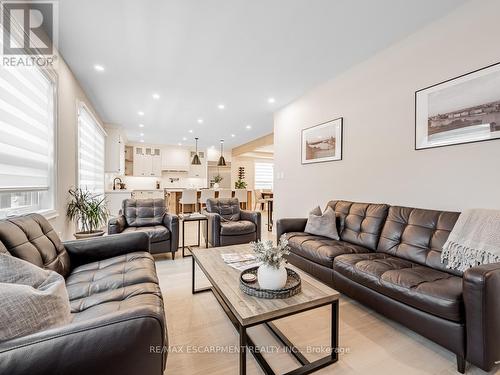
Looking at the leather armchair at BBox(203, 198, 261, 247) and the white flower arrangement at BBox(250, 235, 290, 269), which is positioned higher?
the white flower arrangement at BBox(250, 235, 290, 269)

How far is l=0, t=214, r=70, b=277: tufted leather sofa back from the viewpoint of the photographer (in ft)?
4.50

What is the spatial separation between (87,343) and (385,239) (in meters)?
2.47

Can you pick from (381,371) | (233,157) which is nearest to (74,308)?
(381,371)

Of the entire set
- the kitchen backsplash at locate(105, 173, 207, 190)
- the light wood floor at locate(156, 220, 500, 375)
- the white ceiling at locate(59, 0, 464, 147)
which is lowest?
the light wood floor at locate(156, 220, 500, 375)

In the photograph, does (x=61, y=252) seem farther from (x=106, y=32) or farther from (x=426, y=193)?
(x=426, y=193)

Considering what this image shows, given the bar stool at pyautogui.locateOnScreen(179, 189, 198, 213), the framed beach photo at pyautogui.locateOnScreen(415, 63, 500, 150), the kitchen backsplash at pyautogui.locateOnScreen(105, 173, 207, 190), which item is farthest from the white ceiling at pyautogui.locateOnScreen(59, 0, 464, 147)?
the kitchen backsplash at pyautogui.locateOnScreen(105, 173, 207, 190)

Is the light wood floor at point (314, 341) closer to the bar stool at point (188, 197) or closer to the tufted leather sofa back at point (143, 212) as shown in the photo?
the tufted leather sofa back at point (143, 212)

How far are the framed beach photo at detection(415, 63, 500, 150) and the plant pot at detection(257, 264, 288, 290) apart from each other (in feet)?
6.75

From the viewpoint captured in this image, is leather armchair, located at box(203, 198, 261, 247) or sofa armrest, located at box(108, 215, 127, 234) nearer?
sofa armrest, located at box(108, 215, 127, 234)

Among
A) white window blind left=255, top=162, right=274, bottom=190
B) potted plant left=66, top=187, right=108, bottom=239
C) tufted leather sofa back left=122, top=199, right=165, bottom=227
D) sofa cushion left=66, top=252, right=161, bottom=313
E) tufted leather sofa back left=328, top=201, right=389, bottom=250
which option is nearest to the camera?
sofa cushion left=66, top=252, right=161, bottom=313

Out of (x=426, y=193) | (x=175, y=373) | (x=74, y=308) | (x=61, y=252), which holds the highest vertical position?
(x=426, y=193)

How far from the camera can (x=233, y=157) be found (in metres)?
10.1

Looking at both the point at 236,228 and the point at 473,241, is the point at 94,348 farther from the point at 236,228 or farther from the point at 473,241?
the point at 236,228

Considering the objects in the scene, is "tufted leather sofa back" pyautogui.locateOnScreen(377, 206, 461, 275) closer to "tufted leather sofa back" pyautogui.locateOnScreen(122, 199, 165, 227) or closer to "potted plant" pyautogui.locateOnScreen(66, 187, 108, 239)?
"tufted leather sofa back" pyautogui.locateOnScreen(122, 199, 165, 227)
